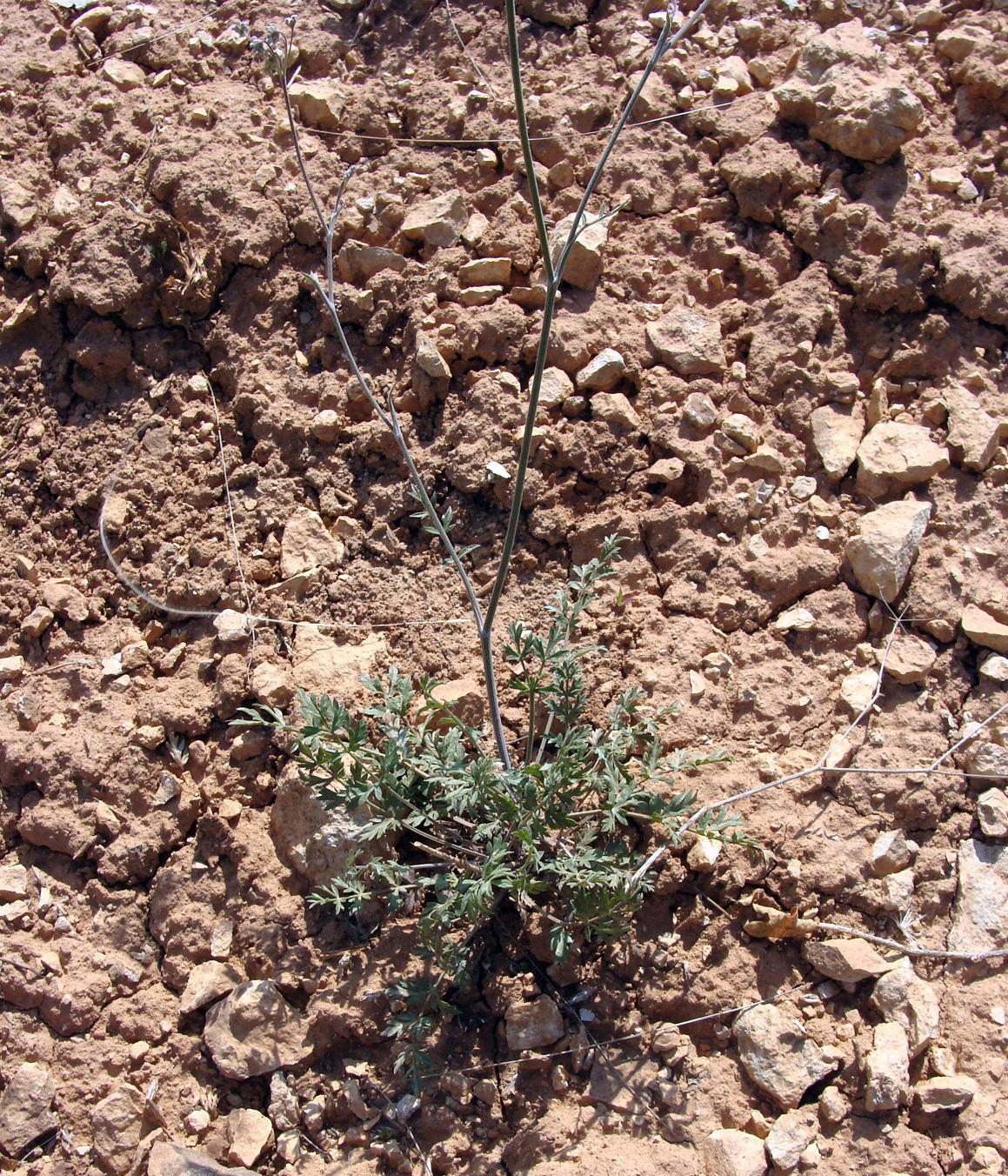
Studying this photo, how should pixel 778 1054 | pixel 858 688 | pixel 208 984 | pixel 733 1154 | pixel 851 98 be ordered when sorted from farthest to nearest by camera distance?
pixel 851 98 → pixel 858 688 → pixel 208 984 → pixel 778 1054 → pixel 733 1154

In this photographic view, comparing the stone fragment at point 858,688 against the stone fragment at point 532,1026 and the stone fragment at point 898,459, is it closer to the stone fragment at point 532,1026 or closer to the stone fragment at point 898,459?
the stone fragment at point 898,459

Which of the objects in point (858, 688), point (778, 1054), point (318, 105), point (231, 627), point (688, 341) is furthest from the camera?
point (318, 105)

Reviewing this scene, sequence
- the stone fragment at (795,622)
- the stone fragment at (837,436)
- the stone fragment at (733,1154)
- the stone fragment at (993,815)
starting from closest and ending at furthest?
the stone fragment at (733,1154)
the stone fragment at (993,815)
the stone fragment at (795,622)
the stone fragment at (837,436)

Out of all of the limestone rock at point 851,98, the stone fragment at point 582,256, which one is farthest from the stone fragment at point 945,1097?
the limestone rock at point 851,98

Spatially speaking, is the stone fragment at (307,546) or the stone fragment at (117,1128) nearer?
the stone fragment at (117,1128)

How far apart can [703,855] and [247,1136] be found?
1300 millimetres

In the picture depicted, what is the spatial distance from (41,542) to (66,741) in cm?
72

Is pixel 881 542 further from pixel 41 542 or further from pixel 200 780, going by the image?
pixel 41 542

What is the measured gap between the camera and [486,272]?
3.42 metres

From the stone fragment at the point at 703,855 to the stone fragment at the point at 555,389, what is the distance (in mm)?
1363

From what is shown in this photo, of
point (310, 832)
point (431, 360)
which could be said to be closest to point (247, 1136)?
point (310, 832)

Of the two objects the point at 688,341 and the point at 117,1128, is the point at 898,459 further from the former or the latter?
the point at 117,1128

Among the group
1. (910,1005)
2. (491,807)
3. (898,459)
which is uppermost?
(898,459)

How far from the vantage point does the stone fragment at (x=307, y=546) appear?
10.4 feet
